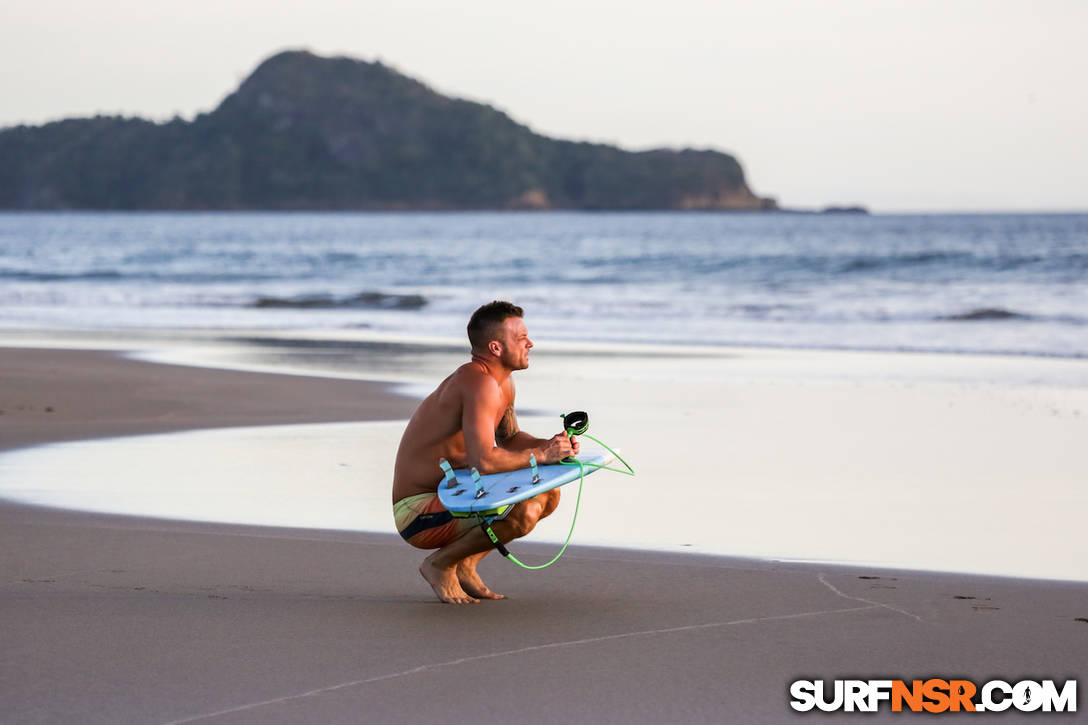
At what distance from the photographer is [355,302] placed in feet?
106

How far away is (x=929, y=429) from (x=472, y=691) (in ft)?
23.6

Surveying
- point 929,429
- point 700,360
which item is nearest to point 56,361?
point 700,360

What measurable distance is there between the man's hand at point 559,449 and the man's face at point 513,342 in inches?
12.6

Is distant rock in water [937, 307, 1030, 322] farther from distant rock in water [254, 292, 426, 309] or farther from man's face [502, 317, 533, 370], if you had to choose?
man's face [502, 317, 533, 370]

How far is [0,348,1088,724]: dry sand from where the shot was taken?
4.18m

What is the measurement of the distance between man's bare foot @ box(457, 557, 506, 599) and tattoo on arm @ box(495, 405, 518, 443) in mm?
537

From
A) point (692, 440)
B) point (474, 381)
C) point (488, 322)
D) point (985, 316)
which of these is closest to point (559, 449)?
point (474, 381)

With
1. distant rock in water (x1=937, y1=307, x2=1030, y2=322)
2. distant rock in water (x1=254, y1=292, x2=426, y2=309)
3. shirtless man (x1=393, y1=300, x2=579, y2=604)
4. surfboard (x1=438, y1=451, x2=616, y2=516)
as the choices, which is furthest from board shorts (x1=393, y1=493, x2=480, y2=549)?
distant rock in water (x1=254, y1=292, x2=426, y2=309)

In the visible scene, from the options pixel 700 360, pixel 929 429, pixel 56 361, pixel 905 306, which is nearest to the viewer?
pixel 929 429

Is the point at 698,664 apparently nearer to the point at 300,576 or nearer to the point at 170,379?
the point at 300,576

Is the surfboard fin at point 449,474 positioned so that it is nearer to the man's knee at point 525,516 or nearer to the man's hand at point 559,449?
the man's knee at point 525,516

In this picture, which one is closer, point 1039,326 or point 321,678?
point 321,678

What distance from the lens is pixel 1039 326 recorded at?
78.8ft

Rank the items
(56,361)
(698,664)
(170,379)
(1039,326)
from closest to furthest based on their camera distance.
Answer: (698,664) → (170,379) → (56,361) → (1039,326)
